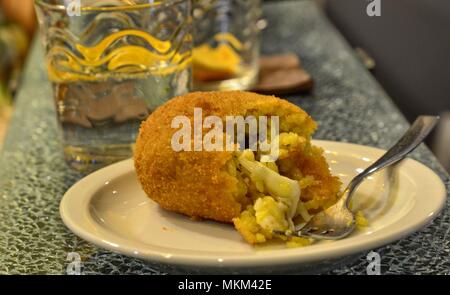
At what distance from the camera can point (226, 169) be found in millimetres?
669

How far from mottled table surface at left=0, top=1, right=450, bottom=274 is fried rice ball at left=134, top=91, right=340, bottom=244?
0.07m

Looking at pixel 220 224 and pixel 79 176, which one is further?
pixel 79 176

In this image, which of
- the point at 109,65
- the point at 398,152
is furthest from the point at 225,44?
the point at 398,152

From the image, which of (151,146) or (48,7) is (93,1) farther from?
(151,146)

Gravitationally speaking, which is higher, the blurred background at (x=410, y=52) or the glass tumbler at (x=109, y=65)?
the glass tumbler at (x=109, y=65)

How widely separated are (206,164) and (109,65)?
31cm

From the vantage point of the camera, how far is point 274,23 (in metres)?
1.81

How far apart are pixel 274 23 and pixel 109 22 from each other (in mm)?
929

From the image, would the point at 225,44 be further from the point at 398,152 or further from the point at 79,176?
the point at 398,152

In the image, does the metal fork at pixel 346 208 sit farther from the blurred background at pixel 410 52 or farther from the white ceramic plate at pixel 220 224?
the blurred background at pixel 410 52

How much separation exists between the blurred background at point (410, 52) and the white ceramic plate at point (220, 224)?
709 millimetres

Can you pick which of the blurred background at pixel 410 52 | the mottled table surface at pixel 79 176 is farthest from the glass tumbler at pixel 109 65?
the blurred background at pixel 410 52

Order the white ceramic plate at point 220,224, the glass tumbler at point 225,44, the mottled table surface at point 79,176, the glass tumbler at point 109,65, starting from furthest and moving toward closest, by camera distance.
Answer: the glass tumbler at point 225,44
the glass tumbler at point 109,65
the mottled table surface at point 79,176
the white ceramic plate at point 220,224

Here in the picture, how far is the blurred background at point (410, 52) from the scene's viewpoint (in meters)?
1.56
